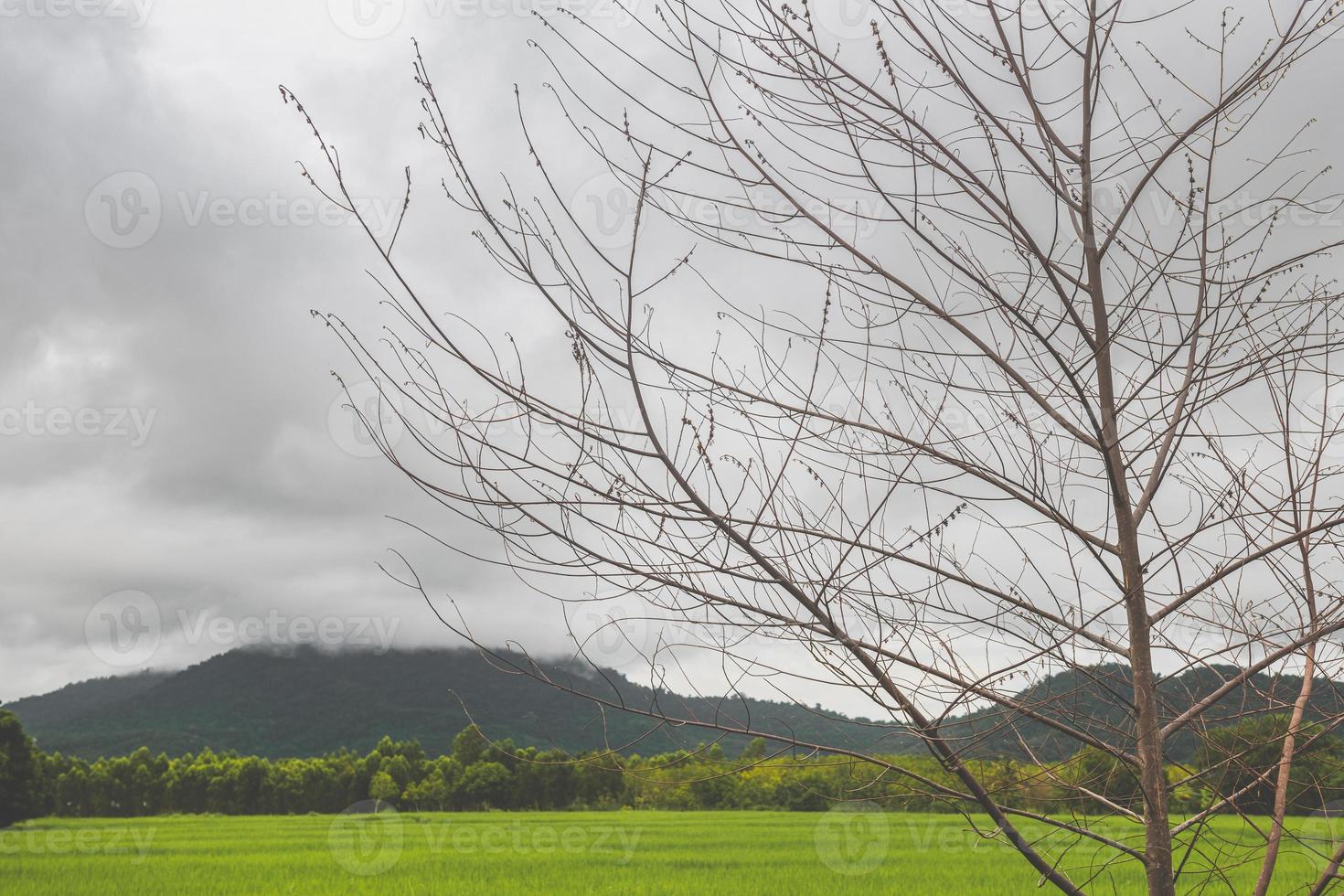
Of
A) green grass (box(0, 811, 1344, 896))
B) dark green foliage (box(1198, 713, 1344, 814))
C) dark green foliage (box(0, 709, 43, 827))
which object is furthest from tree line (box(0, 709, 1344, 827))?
dark green foliage (box(1198, 713, 1344, 814))

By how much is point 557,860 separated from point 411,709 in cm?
11610

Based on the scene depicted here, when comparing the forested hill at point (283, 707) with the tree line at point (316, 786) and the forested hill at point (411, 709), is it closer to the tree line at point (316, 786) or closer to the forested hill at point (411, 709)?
the forested hill at point (411, 709)

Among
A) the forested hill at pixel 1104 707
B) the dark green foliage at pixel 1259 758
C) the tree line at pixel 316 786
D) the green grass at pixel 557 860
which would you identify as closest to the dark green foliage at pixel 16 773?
the tree line at pixel 316 786


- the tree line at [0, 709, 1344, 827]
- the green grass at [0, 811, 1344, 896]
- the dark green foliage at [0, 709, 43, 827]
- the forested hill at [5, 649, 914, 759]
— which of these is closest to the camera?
the green grass at [0, 811, 1344, 896]

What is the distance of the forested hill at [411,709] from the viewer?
1.80 m

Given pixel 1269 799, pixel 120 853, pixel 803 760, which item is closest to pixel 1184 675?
pixel 1269 799

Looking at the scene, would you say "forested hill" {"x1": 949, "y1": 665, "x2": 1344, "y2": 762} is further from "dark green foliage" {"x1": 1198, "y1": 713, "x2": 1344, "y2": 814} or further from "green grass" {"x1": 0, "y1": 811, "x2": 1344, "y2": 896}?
"green grass" {"x1": 0, "y1": 811, "x2": 1344, "y2": 896}

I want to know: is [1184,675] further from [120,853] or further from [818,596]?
[120,853]

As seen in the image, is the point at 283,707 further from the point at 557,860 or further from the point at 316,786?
the point at 557,860

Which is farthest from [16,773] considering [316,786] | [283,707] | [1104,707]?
[283,707]

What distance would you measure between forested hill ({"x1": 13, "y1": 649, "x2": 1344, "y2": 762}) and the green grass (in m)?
3.73

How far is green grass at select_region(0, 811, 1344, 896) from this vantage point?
14820 mm

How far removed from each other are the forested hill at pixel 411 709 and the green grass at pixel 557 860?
3.73m

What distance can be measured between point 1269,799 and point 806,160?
82.0 inches
